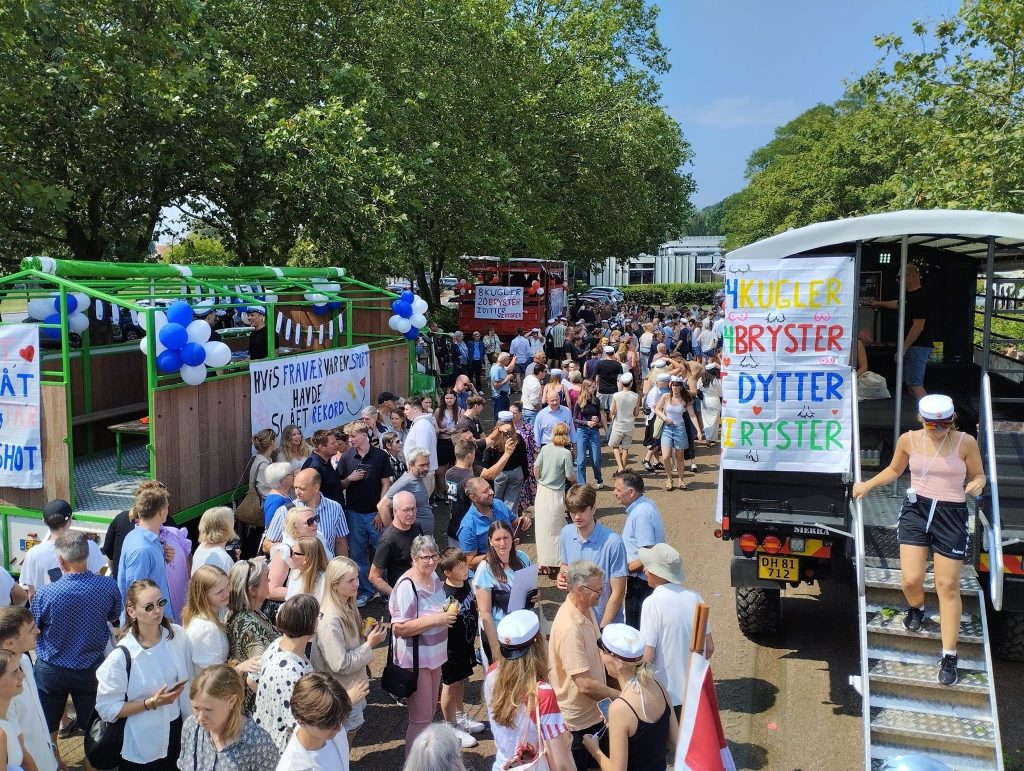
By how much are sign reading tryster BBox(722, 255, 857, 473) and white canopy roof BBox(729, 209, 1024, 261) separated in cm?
10

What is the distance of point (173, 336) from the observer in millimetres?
7555

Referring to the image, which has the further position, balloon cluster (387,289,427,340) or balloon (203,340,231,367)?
balloon cluster (387,289,427,340)

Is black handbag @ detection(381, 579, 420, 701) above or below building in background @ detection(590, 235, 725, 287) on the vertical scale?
below

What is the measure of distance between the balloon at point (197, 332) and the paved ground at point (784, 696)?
2.83m

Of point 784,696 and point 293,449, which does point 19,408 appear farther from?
point 784,696

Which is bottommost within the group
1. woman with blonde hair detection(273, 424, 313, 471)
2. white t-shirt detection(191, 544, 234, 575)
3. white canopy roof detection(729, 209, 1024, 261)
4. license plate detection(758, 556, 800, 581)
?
license plate detection(758, 556, 800, 581)

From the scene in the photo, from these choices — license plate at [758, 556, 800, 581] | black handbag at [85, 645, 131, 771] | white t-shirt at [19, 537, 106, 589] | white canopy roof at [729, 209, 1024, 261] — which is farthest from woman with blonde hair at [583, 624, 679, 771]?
white t-shirt at [19, 537, 106, 589]

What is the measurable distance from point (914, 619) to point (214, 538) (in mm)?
4485

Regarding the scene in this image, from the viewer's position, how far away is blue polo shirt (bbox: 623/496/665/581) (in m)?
6.27

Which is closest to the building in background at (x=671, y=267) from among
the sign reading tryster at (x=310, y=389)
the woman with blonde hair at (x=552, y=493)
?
the sign reading tryster at (x=310, y=389)

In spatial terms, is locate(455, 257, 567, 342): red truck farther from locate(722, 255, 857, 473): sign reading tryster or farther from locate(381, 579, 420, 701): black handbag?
locate(381, 579, 420, 701): black handbag

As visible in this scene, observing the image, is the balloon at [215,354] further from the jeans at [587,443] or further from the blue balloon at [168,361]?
the jeans at [587,443]

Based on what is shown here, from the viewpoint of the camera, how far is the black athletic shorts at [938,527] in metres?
5.56

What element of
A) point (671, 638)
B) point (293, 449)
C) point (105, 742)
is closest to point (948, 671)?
point (671, 638)
